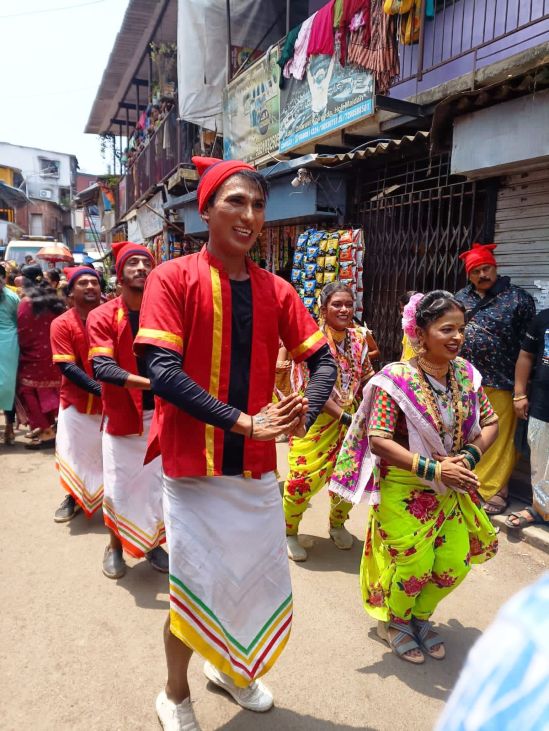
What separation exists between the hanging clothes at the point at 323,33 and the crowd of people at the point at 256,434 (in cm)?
369

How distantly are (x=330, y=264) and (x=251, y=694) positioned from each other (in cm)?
490

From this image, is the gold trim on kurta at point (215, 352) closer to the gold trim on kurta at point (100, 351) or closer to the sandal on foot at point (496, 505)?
the gold trim on kurta at point (100, 351)

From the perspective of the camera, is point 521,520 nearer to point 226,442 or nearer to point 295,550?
point 295,550

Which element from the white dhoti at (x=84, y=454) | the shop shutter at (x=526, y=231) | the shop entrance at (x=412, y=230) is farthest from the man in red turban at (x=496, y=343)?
the white dhoti at (x=84, y=454)

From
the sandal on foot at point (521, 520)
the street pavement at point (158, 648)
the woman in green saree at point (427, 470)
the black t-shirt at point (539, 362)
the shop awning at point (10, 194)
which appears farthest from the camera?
the shop awning at point (10, 194)

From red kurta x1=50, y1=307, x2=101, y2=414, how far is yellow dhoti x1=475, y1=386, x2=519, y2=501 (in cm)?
294

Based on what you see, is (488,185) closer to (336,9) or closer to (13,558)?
(336,9)

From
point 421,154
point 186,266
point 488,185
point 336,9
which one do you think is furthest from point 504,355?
point 336,9

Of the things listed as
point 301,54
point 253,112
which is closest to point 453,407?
point 301,54

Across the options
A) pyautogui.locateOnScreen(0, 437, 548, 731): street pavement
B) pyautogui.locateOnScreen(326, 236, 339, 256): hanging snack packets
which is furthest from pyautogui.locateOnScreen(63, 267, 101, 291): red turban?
pyautogui.locateOnScreen(326, 236, 339, 256): hanging snack packets

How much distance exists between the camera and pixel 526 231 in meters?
4.44

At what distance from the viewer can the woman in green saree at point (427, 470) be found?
2.39 metres

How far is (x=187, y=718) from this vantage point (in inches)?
80.0

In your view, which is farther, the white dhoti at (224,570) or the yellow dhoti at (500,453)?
the yellow dhoti at (500,453)
